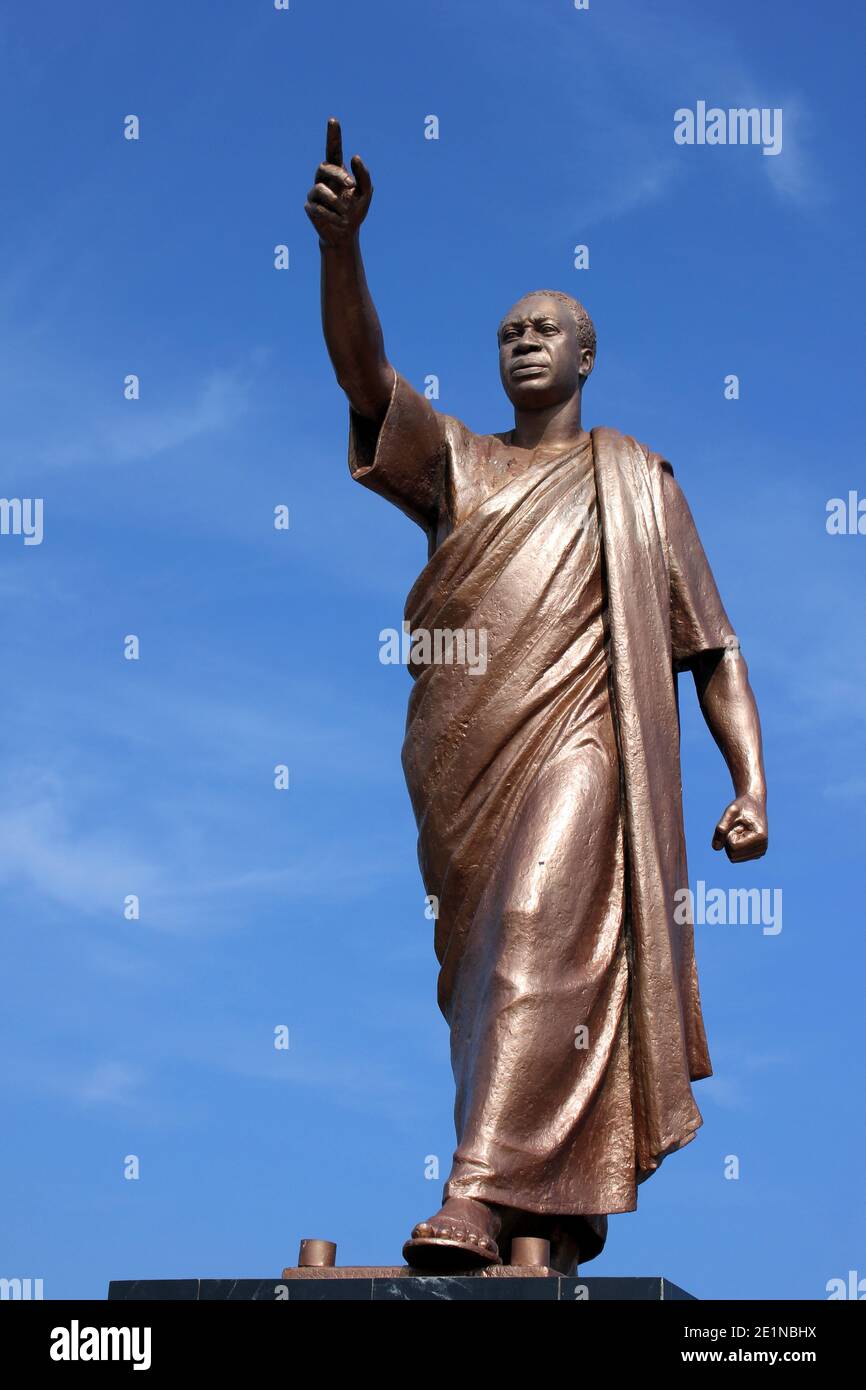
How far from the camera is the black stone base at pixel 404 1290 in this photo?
7.76m

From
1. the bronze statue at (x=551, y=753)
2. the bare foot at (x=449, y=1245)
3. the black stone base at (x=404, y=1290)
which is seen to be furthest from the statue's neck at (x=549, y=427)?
the black stone base at (x=404, y=1290)

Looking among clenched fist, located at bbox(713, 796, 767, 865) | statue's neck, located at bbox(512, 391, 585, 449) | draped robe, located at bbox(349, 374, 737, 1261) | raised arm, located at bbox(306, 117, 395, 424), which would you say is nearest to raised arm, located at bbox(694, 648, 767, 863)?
clenched fist, located at bbox(713, 796, 767, 865)

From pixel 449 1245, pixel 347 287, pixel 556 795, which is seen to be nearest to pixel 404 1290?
pixel 449 1245

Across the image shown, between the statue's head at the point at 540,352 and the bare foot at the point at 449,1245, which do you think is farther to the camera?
the statue's head at the point at 540,352

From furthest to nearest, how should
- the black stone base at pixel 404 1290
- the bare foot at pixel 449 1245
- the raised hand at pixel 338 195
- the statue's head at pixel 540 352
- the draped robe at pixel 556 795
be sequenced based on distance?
the statue's head at pixel 540 352 → the raised hand at pixel 338 195 → the draped robe at pixel 556 795 → the bare foot at pixel 449 1245 → the black stone base at pixel 404 1290

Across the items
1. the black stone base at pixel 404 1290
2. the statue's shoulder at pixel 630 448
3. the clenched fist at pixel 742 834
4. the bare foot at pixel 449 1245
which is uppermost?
the statue's shoulder at pixel 630 448

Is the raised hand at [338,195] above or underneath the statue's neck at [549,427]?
above

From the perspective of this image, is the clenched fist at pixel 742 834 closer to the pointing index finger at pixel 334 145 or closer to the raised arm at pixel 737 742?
the raised arm at pixel 737 742

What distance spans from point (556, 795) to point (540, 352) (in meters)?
2.26

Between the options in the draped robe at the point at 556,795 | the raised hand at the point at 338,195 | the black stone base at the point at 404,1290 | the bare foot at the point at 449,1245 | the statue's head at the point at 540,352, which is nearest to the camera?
the black stone base at the point at 404,1290

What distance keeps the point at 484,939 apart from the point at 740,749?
5.21ft

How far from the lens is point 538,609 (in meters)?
9.77

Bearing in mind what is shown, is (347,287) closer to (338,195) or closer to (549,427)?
(338,195)

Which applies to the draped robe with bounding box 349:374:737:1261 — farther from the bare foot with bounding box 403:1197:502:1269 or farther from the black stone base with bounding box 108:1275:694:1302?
the black stone base with bounding box 108:1275:694:1302
